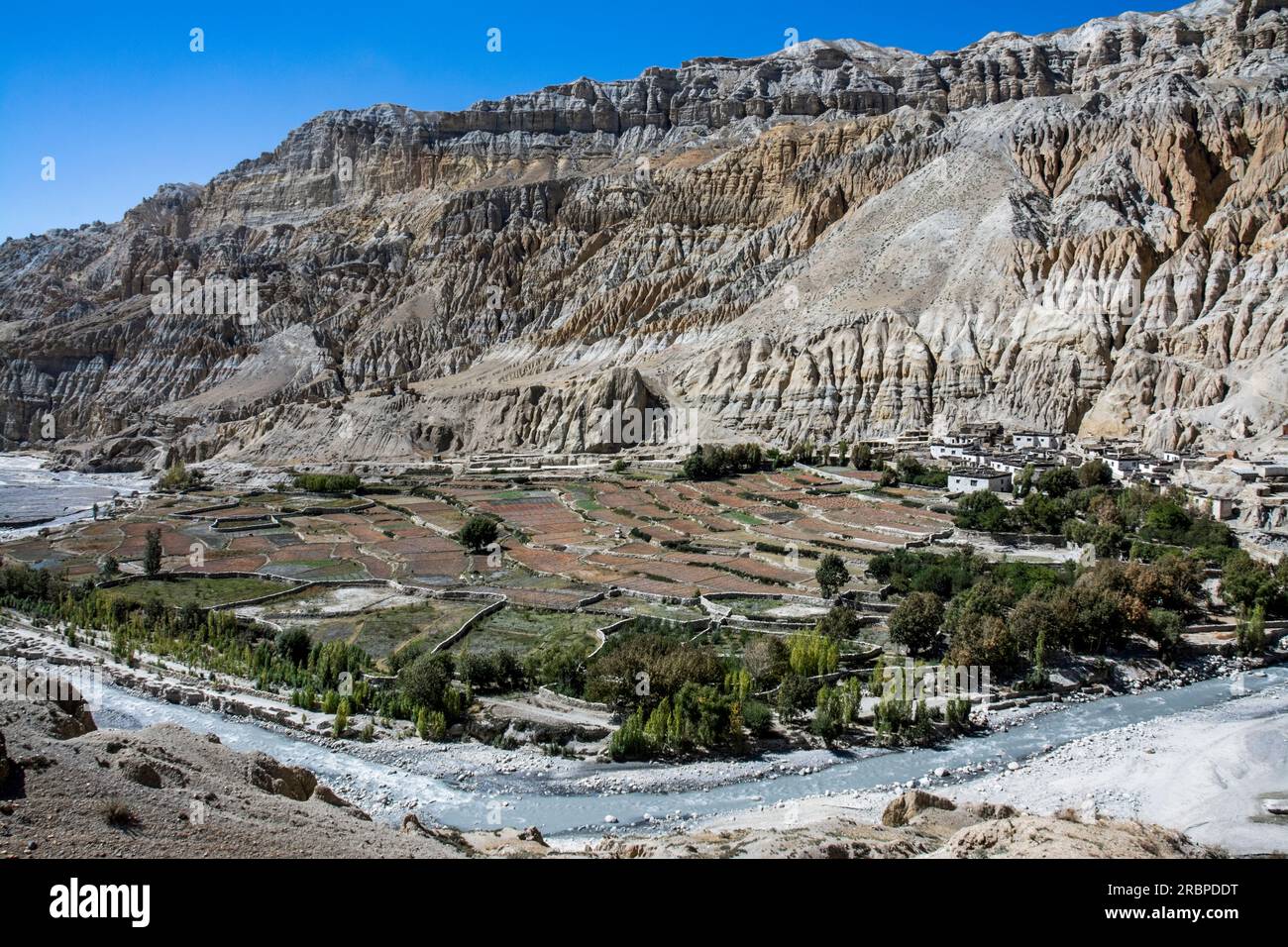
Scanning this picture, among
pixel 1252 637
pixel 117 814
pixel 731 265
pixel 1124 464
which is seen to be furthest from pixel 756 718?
pixel 731 265

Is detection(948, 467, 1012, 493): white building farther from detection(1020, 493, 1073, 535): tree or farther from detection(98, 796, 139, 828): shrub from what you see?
detection(98, 796, 139, 828): shrub

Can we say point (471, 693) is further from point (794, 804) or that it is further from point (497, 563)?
point (497, 563)

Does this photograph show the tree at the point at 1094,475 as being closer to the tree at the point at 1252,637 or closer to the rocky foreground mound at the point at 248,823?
the tree at the point at 1252,637

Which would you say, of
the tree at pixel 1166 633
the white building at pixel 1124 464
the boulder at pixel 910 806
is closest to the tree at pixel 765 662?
the boulder at pixel 910 806

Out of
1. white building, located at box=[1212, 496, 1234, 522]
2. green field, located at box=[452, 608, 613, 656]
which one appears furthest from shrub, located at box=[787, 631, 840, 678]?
white building, located at box=[1212, 496, 1234, 522]

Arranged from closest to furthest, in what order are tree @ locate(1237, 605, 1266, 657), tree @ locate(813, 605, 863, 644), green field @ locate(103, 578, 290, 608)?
tree @ locate(1237, 605, 1266, 657) → tree @ locate(813, 605, 863, 644) → green field @ locate(103, 578, 290, 608)
